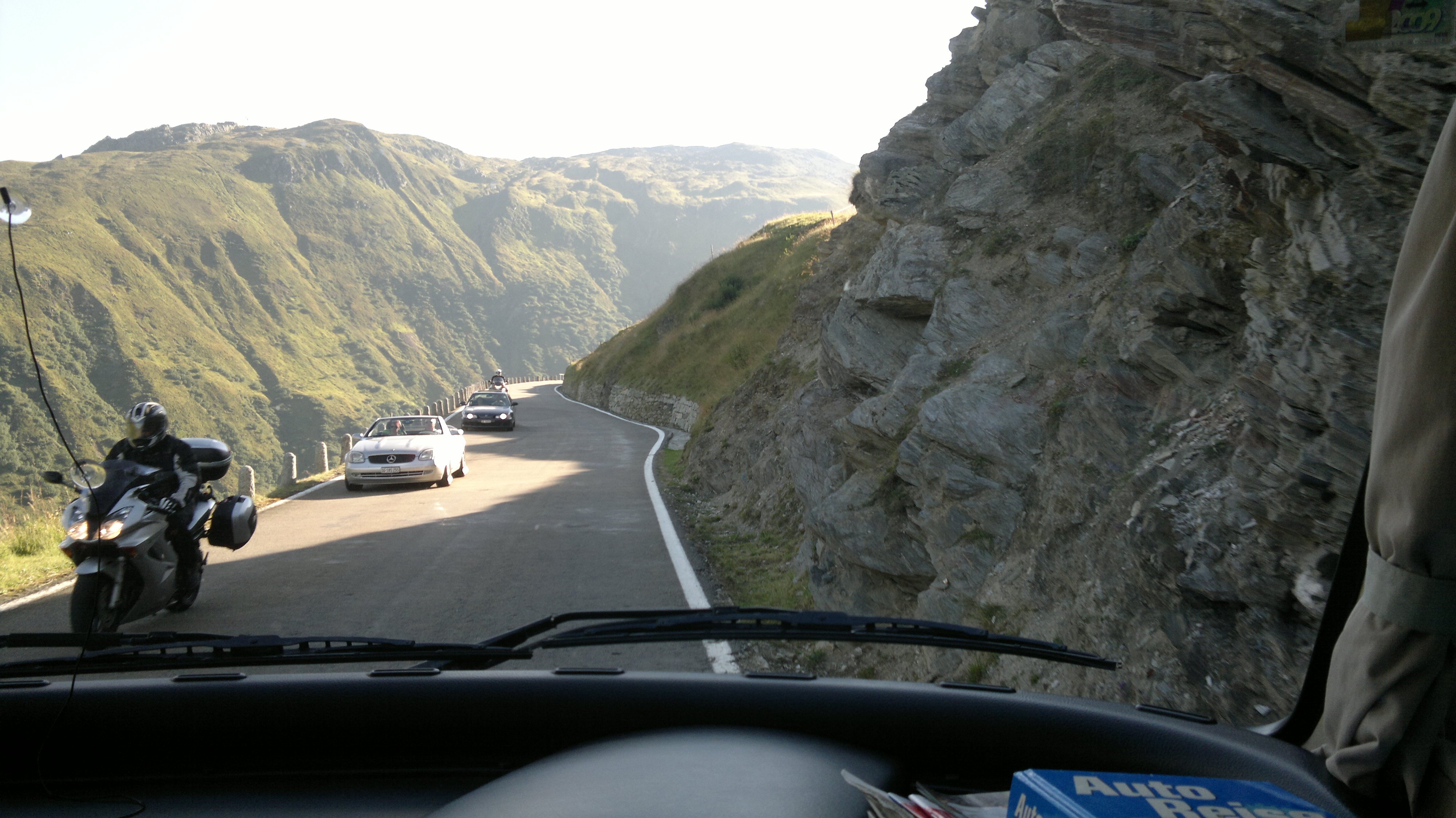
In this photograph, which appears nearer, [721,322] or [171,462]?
[171,462]

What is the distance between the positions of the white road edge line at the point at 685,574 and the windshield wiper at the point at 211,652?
911mm

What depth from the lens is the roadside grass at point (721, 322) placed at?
34031 millimetres

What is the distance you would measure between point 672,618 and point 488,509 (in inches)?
466

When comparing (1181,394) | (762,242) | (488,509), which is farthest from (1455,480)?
(762,242)

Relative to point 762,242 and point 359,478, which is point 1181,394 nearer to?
point 359,478

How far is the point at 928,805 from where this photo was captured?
5.59 feet

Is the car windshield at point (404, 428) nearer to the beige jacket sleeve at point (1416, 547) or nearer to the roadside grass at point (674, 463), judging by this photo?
the roadside grass at point (674, 463)

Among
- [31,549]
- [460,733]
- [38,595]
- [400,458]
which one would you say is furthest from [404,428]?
[460,733]

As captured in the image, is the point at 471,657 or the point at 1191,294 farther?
the point at 1191,294

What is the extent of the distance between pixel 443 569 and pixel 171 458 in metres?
3.11

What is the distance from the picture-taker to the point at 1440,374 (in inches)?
66.8

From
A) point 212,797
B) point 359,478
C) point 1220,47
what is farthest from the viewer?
point 359,478

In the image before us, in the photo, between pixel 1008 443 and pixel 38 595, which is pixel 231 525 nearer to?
pixel 38 595

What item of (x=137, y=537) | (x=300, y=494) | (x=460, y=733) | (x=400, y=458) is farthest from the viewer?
(x=400, y=458)
